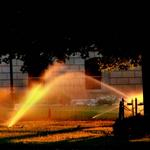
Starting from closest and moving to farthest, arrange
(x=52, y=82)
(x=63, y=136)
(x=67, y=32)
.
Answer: (x=67, y=32), (x=63, y=136), (x=52, y=82)

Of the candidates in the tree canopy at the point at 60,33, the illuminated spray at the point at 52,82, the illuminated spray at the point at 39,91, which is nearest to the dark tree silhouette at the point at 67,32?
the tree canopy at the point at 60,33

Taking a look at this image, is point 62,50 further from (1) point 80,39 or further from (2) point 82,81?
(2) point 82,81

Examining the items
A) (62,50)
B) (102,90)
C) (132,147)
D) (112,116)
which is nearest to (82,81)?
(102,90)

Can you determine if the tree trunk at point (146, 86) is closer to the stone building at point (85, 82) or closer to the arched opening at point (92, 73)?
the stone building at point (85, 82)

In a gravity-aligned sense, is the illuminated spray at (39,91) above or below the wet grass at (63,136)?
above

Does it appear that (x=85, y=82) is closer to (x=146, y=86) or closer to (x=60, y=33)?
(x=146, y=86)

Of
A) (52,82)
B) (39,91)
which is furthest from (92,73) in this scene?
(39,91)

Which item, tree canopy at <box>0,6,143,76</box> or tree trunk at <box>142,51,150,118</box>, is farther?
tree trunk at <box>142,51,150,118</box>

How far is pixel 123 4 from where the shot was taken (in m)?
16.6

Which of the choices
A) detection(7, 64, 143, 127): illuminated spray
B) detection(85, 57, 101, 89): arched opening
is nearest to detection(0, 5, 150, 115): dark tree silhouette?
detection(7, 64, 143, 127): illuminated spray

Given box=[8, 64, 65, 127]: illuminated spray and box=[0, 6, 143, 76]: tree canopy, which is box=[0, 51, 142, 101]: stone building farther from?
box=[0, 6, 143, 76]: tree canopy

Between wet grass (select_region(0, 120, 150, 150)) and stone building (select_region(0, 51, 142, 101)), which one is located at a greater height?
stone building (select_region(0, 51, 142, 101))

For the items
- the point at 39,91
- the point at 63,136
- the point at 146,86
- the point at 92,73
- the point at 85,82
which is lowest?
the point at 63,136

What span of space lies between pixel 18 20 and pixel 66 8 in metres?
1.76
